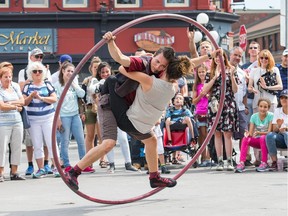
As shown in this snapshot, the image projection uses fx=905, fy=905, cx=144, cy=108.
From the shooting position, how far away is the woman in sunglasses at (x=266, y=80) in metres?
15.3

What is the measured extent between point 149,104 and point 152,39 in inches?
1014

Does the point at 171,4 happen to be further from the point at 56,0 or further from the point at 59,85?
the point at 59,85

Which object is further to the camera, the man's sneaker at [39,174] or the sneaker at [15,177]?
the man's sneaker at [39,174]

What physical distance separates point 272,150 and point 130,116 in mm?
4647

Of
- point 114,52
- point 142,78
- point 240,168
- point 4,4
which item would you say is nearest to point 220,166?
point 240,168

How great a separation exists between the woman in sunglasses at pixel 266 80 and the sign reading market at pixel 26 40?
20.6 meters

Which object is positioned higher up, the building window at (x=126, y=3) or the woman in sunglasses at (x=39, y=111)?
the building window at (x=126, y=3)

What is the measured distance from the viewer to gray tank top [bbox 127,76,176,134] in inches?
385

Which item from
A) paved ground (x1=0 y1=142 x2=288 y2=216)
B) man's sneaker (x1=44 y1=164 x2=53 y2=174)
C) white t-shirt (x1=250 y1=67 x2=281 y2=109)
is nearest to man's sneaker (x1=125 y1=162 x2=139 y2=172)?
paved ground (x1=0 y1=142 x2=288 y2=216)

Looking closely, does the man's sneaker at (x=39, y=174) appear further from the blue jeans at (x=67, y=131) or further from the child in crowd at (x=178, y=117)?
the child in crowd at (x=178, y=117)

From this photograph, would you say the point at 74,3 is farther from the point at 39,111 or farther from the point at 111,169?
the point at 39,111

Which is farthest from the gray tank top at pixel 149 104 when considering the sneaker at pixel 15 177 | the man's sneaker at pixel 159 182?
the sneaker at pixel 15 177

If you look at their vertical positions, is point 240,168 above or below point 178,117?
below

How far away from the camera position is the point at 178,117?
15242 millimetres
